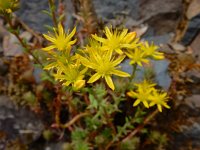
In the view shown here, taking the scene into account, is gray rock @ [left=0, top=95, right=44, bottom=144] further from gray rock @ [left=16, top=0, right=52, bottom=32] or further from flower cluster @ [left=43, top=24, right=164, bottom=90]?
flower cluster @ [left=43, top=24, right=164, bottom=90]

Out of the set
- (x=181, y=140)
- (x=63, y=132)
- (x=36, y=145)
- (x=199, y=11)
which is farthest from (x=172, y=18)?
(x=36, y=145)

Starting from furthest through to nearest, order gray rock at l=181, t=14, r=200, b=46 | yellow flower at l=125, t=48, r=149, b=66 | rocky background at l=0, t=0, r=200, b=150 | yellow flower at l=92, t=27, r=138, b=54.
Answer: gray rock at l=181, t=14, r=200, b=46 < rocky background at l=0, t=0, r=200, b=150 < yellow flower at l=125, t=48, r=149, b=66 < yellow flower at l=92, t=27, r=138, b=54

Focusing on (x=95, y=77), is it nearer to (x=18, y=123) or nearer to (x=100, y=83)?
(x=100, y=83)

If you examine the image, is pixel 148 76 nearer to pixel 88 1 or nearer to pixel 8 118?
pixel 88 1

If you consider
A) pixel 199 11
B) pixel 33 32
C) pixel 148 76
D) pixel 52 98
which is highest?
pixel 199 11

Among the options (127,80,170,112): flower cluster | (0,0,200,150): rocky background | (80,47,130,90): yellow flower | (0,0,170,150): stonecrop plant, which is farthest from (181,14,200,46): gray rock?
(80,47,130,90): yellow flower

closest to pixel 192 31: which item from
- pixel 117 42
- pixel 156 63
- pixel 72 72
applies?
pixel 156 63

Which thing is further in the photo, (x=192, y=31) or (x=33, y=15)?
(x=33, y=15)

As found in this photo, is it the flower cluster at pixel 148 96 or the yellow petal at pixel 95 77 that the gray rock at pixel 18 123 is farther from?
the yellow petal at pixel 95 77
